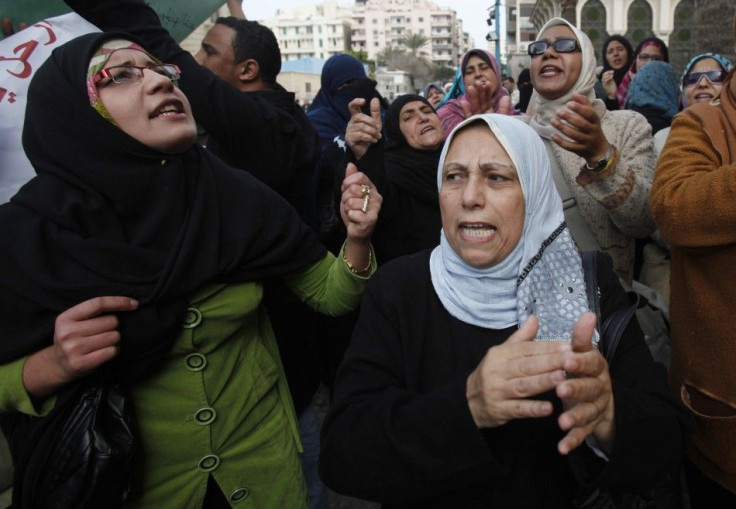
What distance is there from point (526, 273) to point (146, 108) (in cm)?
119

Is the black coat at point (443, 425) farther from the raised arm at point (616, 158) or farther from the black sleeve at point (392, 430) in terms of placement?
the raised arm at point (616, 158)

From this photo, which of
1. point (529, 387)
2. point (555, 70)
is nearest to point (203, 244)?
point (529, 387)

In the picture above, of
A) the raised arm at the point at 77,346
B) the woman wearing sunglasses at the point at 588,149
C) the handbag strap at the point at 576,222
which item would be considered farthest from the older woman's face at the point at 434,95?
the raised arm at the point at 77,346

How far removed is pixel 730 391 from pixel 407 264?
969 mm

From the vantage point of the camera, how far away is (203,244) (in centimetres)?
161

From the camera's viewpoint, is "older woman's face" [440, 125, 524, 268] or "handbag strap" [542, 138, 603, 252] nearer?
"older woman's face" [440, 125, 524, 268]

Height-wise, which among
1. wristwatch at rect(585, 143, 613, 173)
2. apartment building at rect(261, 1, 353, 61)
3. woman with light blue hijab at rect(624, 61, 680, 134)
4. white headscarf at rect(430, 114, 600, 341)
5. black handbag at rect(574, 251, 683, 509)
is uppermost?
apartment building at rect(261, 1, 353, 61)

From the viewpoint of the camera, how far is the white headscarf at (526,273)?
1.41m

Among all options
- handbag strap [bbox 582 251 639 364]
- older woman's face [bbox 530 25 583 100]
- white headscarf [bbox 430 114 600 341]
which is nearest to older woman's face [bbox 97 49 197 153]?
white headscarf [bbox 430 114 600 341]

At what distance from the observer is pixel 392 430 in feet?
4.12

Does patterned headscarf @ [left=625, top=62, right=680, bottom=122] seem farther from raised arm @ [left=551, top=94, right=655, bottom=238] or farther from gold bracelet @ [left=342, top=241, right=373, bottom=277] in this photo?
gold bracelet @ [left=342, top=241, right=373, bottom=277]

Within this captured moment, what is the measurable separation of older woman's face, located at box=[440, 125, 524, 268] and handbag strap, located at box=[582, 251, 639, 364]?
21cm

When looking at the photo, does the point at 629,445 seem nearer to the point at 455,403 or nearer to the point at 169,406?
the point at 455,403

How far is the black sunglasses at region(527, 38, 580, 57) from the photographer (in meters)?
2.63
